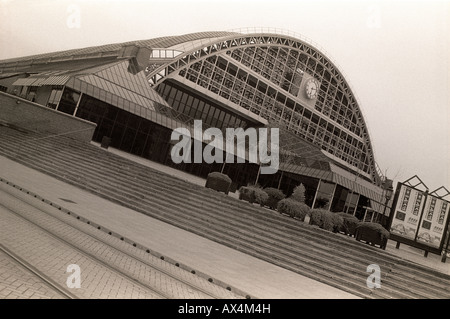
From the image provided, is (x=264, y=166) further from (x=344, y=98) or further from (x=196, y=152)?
(x=344, y=98)

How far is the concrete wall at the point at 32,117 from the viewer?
2622 centimetres

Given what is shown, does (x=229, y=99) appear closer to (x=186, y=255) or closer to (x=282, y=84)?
(x=282, y=84)

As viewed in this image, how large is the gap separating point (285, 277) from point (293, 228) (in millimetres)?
5428

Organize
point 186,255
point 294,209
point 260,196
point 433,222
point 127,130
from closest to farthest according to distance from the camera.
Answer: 1. point 186,255
2. point 433,222
3. point 294,209
4. point 260,196
5. point 127,130

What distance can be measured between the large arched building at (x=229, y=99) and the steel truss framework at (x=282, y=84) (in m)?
0.17

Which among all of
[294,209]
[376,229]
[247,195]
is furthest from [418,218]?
[247,195]

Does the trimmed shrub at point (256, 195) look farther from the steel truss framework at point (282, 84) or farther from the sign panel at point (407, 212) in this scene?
the steel truss framework at point (282, 84)

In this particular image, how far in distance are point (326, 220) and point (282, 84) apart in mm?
40476

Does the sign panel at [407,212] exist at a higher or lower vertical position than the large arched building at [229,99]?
lower

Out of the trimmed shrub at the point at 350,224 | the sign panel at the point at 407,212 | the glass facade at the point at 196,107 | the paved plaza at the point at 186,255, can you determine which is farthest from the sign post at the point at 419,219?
the glass facade at the point at 196,107

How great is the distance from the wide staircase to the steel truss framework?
756 inches

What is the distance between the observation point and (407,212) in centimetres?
1869

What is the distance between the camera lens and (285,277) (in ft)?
36.9
